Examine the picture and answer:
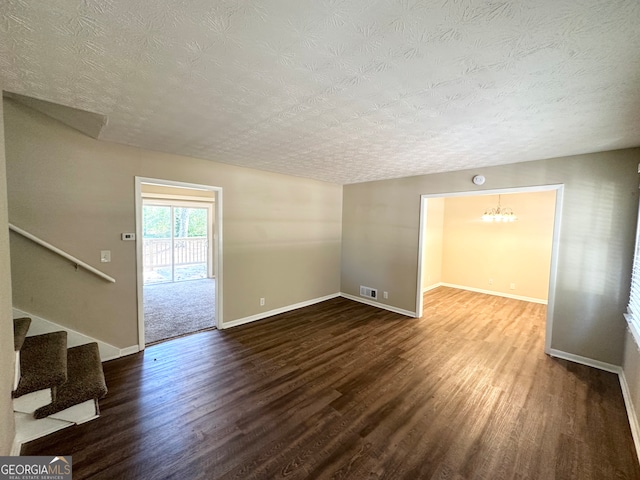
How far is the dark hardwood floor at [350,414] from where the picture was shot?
1.62 metres

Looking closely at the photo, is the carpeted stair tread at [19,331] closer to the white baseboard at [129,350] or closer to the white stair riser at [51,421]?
the white stair riser at [51,421]

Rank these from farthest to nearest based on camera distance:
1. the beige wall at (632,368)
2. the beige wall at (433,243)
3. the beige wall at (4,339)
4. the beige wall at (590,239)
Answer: the beige wall at (433,243) < the beige wall at (590,239) < the beige wall at (632,368) < the beige wall at (4,339)

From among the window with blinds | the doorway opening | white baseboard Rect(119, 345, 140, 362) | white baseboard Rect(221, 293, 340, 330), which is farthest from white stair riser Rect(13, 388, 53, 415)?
the window with blinds

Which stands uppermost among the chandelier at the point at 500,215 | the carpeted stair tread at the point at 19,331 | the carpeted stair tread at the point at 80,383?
the chandelier at the point at 500,215

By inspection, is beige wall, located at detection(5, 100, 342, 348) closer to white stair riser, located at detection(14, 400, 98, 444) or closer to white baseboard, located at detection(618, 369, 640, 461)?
white stair riser, located at detection(14, 400, 98, 444)

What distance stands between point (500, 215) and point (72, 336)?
7.08m

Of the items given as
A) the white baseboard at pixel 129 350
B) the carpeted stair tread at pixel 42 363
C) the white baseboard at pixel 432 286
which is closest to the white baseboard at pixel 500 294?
the white baseboard at pixel 432 286

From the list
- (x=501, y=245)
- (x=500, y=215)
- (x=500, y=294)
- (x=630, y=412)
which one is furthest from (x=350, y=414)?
(x=501, y=245)

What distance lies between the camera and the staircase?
173cm

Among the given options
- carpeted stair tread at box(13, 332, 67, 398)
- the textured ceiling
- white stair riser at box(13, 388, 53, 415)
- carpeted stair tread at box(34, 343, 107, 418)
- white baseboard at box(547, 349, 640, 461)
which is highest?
the textured ceiling

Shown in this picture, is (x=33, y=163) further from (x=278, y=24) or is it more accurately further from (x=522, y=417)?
(x=522, y=417)

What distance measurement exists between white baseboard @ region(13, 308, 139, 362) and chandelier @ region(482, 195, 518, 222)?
6.64 metres

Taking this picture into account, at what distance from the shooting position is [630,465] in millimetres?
1641

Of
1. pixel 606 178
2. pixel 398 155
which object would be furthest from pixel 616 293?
pixel 398 155
